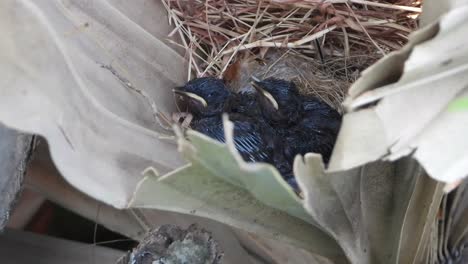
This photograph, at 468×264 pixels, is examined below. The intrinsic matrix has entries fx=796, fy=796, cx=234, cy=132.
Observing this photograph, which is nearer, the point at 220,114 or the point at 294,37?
the point at 220,114

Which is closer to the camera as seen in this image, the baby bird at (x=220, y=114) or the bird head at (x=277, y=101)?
the baby bird at (x=220, y=114)

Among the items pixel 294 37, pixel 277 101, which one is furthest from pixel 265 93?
pixel 294 37

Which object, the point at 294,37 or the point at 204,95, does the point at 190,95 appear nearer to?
the point at 204,95

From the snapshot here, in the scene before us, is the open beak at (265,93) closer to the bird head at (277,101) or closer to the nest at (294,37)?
the bird head at (277,101)

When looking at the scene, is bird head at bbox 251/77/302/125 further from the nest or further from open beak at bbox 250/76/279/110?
the nest

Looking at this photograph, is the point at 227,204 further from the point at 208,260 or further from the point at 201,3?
the point at 201,3

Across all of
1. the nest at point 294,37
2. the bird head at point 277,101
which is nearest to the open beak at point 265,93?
the bird head at point 277,101

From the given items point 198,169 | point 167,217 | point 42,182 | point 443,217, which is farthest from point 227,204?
point 42,182
